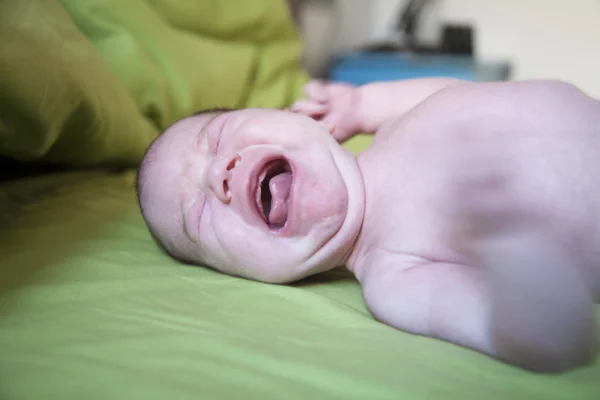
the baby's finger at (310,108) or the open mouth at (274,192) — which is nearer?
the open mouth at (274,192)

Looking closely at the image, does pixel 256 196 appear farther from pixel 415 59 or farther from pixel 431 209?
pixel 415 59

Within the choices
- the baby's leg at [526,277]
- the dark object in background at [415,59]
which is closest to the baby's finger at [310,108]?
the baby's leg at [526,277]

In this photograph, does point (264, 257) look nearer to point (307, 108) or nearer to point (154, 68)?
point (307, 108)

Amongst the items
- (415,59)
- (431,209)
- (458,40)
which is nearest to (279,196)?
(431,209)

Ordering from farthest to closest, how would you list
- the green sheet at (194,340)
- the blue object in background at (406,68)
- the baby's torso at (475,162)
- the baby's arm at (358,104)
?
1. the blue object in background at (406,68)
2. the baby's arm at (358,104)
3. the baby's torso at (475,162)
4. the green sheet at (194,340)

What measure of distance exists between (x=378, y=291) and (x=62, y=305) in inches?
15.9

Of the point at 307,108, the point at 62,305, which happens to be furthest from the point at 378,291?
the point at 307,108

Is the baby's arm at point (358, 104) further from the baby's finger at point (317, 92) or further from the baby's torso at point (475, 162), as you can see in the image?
the baby's torso at point (475, 162)

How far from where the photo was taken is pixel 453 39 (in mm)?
2455

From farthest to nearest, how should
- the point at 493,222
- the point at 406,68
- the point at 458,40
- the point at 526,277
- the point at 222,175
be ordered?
the point at 458,40 < the point at 406,68 < the point at 222,175 < the point at 493,222 < the point at 526,277

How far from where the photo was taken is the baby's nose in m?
0.86

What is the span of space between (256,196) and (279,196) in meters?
0.06

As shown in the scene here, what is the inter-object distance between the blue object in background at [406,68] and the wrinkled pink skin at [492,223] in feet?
3.63

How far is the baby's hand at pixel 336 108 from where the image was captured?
1229mm
